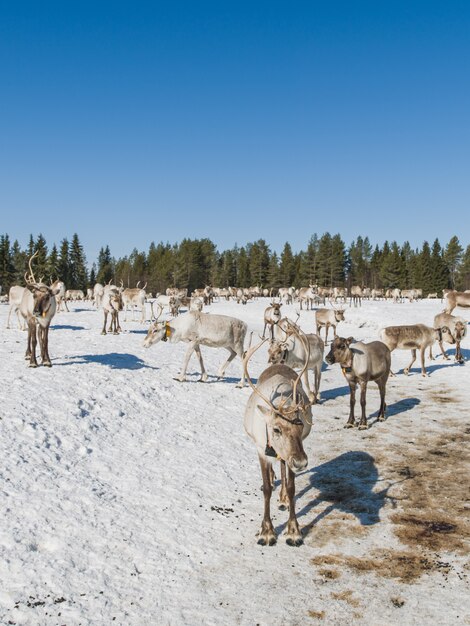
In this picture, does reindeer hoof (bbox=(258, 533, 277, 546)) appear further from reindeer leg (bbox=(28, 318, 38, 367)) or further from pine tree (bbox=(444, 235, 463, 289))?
pine tree (bbox=(444, 235, 463, 289))

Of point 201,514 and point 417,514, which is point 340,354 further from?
point 201,514

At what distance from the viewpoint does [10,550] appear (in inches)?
195

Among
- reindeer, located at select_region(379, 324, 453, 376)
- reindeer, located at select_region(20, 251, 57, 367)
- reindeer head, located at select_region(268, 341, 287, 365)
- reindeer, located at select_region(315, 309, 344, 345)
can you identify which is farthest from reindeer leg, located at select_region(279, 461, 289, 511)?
reindeer, located at select_region(315, 309, 344, 345)

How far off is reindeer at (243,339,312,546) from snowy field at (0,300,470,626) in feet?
0.80

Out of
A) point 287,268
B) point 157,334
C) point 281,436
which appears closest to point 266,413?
point 281,436

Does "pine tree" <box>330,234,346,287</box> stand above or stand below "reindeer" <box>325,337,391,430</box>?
above

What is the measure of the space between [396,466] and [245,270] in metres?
101

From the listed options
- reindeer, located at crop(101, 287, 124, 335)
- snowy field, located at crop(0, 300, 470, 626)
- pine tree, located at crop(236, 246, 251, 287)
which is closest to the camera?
snowy field, located at crop(0, 300, 470, 626)

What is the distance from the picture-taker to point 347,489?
24.0 ft

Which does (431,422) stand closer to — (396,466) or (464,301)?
(396,466)

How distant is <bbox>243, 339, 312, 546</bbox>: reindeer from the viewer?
5.34m

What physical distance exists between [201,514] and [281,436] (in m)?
1.99

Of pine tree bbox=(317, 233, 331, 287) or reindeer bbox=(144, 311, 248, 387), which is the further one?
pine tree bbox=(317, 233, 331, 287)

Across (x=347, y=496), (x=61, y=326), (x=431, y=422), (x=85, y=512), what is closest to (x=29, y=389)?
(x=85, y=512)
